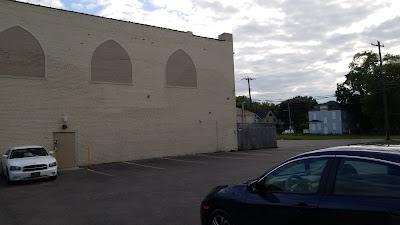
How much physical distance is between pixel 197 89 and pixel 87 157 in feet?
33.0

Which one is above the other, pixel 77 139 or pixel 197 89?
pixel 197 89

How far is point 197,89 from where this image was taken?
95.0 ft

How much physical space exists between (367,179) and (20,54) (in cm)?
2084

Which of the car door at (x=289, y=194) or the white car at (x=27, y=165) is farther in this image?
the white car at (x=27, y=165)

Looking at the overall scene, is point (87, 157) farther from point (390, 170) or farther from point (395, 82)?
point (395, 82)

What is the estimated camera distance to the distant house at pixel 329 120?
88125 millimetres

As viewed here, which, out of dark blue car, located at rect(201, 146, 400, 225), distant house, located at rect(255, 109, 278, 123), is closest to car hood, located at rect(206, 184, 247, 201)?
dark blue car, located at rect(201, 146, 400, 225)

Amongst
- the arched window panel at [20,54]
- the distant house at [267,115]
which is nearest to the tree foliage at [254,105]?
the distant house at [267,115]

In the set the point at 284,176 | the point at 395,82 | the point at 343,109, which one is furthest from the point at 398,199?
the point at 343,109

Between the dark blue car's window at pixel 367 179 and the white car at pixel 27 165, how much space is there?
14.4 m

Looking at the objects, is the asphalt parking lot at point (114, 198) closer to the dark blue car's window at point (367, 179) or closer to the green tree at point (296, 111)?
the dark blue car's window at point (367, 179)

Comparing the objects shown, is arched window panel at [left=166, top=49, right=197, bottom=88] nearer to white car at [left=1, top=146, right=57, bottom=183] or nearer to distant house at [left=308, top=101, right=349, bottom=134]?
white car at [left=1, top=146, right=57, bottom=183]

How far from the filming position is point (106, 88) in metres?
23.9

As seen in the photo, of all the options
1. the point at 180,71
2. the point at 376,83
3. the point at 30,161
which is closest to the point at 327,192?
the point at 30,161
